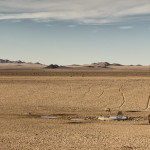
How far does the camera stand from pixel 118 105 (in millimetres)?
31547

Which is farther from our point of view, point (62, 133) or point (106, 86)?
point (106, 86)

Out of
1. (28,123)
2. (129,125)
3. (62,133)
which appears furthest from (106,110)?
(62,133)

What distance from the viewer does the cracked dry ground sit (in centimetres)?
→ 1606

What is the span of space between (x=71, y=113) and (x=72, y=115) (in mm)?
973

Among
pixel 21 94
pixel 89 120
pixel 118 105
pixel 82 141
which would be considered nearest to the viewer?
pixel 82 141

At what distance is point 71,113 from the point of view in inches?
1049

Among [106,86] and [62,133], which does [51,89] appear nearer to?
[106,86]

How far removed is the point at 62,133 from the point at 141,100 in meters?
17.2

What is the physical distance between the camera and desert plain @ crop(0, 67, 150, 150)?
16.0 m

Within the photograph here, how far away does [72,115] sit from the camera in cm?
2567

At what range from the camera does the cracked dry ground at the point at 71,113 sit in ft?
52.7

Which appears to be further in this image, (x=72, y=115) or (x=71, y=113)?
(x=71, y=113)

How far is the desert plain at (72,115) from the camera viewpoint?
52.5 feet

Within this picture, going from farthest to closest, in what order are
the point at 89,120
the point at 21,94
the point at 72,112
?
the point at 21,94
the point at 72,112
the point at 89,120
